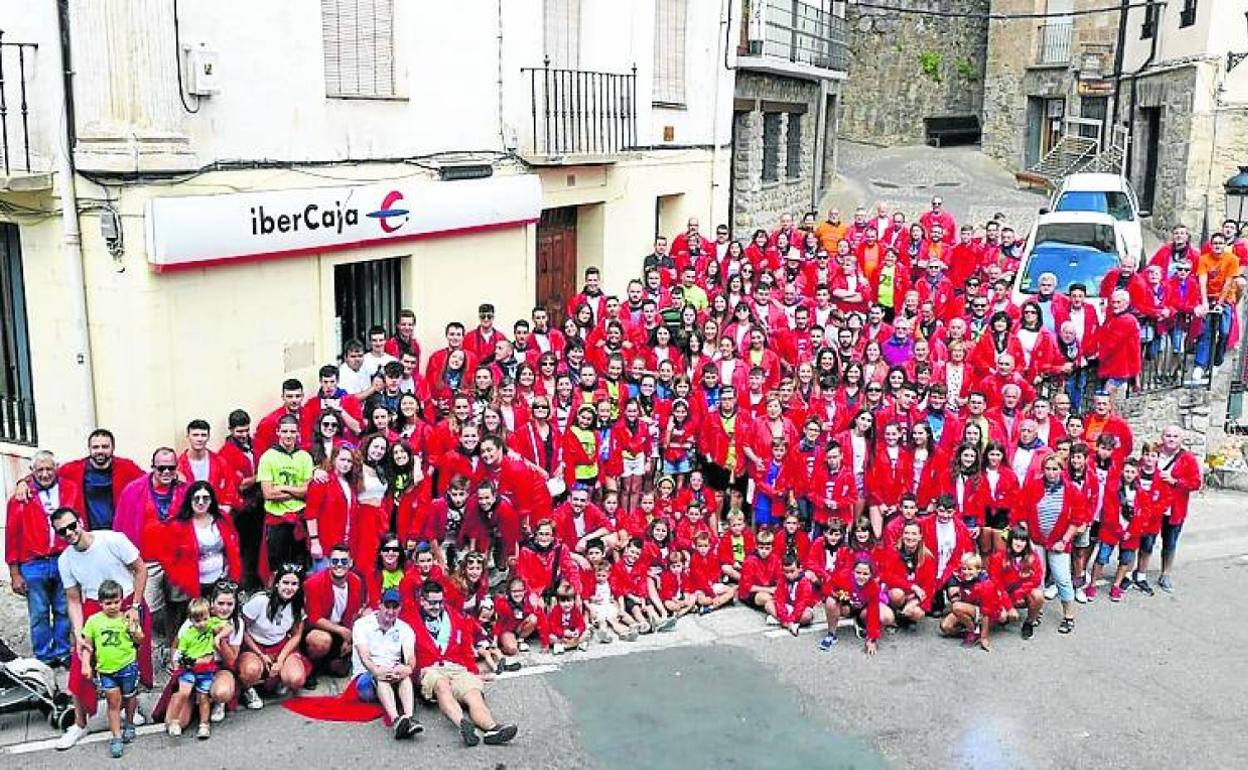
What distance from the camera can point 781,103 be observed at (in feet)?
70.5

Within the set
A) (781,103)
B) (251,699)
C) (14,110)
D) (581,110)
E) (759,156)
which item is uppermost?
(781,103)

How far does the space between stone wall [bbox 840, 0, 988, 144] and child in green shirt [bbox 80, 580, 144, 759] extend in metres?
29.2

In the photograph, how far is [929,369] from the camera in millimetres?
11312

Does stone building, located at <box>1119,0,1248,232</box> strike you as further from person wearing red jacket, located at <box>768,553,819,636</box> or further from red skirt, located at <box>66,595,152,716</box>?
red skirt, located at <box>66,595,152,716</box>

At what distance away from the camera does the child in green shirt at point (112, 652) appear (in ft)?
24.0

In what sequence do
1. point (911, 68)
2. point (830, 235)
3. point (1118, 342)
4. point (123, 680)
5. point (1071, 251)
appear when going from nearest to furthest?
point (123, 680)
point (1118, 342)
point (1071, 251)
point (830, 235)
point (911, 68)

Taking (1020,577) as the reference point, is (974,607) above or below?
below

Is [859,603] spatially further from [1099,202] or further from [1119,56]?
[1119,56]

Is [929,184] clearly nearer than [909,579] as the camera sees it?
No

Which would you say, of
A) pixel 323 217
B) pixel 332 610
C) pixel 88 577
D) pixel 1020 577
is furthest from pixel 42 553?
pixel 1020 577

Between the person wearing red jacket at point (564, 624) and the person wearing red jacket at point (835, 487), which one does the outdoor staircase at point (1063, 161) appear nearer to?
the person wearing red jacket at point (835, 487)

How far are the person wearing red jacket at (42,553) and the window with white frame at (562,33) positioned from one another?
7.74m

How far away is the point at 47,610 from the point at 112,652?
1.35 m

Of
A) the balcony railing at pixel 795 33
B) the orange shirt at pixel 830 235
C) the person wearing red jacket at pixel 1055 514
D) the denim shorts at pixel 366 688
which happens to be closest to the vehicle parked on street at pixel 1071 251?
the orange shirt at pixel 830 235
